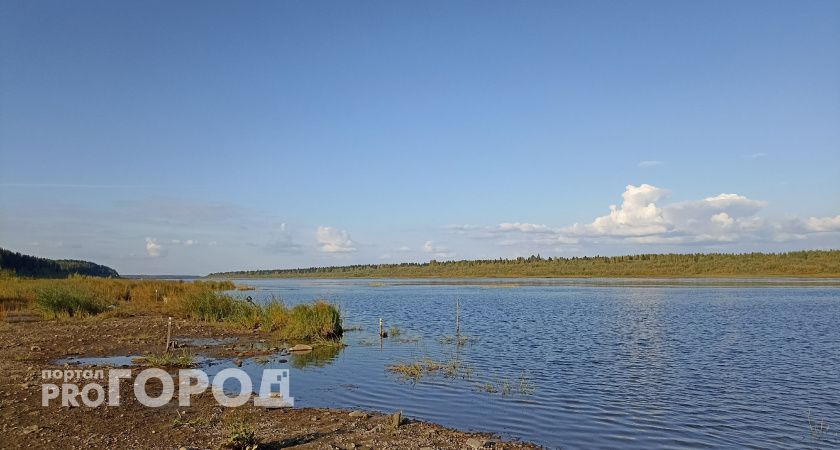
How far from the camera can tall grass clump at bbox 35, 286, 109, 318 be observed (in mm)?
29328

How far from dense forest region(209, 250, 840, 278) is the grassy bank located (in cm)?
8158

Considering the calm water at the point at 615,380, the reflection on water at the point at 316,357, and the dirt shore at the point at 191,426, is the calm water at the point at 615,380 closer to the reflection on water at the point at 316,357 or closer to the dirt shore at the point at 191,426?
the reflection on water at the point at 316,357

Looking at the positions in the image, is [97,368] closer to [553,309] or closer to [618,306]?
[553,309]

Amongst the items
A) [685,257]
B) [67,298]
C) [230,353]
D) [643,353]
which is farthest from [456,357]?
[685,257]

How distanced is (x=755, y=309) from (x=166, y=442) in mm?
34945

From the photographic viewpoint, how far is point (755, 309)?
34812mm

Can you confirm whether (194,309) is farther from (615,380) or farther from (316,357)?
(615,380)

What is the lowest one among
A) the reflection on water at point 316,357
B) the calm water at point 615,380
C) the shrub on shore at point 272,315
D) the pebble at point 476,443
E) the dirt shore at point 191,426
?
the calm water at point 615,380

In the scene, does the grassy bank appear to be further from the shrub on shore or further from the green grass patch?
the green grass patch

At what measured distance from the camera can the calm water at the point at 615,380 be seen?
36.6 feet

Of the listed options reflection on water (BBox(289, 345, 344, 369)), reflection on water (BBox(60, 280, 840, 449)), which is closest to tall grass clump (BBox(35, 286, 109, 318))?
reflection on water (BBox(60, 280, 840, 449))

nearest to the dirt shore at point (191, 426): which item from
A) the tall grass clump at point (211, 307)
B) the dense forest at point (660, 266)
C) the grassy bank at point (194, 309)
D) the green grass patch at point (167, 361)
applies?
the green grass patch at point (167, 361)

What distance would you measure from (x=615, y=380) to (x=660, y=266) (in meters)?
95.4

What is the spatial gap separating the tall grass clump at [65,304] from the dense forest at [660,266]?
8703 cm
